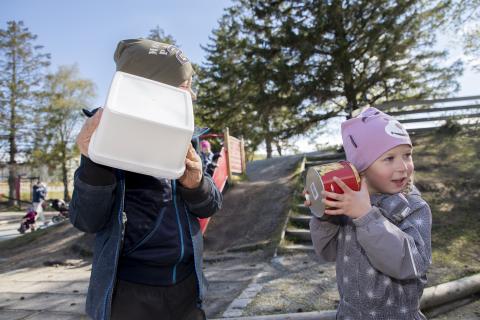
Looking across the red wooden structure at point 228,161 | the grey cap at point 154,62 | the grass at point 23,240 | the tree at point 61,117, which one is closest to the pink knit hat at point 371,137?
the grey cap at point 154,62

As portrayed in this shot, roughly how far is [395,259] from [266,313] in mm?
2391

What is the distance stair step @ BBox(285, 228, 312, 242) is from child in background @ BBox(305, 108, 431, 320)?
16.2 feet

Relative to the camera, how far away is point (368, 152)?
1.58 metres

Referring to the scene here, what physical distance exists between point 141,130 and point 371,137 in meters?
0.94

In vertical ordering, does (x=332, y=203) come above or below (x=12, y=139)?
above

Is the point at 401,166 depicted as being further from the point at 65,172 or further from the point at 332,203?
the point at 65,172

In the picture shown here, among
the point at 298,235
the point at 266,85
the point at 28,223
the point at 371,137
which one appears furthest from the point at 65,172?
the point at 371,137

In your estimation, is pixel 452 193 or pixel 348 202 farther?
pixel 452 193

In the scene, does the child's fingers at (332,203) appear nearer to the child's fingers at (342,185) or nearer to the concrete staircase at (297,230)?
the child's fingers at (342,185)

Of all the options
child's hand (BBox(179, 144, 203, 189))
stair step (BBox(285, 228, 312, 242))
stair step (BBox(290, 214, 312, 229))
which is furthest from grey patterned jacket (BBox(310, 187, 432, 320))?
stair step (BBox(290, 214, 312, 229))

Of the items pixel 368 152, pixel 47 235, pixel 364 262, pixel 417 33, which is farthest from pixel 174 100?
pixel 417 33

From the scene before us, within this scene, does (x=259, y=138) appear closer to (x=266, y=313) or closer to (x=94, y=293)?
(x=266, y=313)

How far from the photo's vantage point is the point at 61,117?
2958cm

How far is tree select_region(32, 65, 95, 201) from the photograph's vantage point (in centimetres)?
2884
